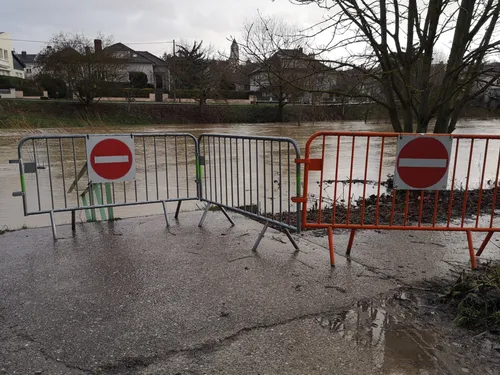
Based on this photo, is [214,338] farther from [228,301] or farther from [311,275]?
[311,275]

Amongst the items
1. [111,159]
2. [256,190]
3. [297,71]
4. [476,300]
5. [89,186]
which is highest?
[297,71]

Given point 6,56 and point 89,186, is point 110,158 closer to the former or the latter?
point 89,186

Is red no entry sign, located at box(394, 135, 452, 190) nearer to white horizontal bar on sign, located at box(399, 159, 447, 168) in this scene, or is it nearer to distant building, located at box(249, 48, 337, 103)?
white horizontal bar on sign, located at box(399, 159, 447, 168)

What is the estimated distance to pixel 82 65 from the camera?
39.0 metres

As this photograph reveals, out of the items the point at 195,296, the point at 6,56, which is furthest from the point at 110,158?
the point at 6,56

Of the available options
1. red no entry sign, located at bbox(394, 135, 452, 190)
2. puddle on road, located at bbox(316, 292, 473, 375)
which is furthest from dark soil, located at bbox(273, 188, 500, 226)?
puddle on road, located at bbox(316, 292, 473, 375)

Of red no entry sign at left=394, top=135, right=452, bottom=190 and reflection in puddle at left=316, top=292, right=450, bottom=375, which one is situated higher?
red no entry sign at left=394, top=135, right=452, bottom=190

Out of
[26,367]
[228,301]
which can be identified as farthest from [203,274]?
[26,367]

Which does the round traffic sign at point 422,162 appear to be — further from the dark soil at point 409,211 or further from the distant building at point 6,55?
the distant building at point 6,55

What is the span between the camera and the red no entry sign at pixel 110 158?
17.0 ft

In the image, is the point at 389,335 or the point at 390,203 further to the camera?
the point at 390,203

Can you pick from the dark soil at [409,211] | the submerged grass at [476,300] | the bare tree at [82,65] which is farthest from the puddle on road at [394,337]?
the bare tree at [82,65]

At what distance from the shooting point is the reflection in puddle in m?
2.53

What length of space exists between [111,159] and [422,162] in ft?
12.3
